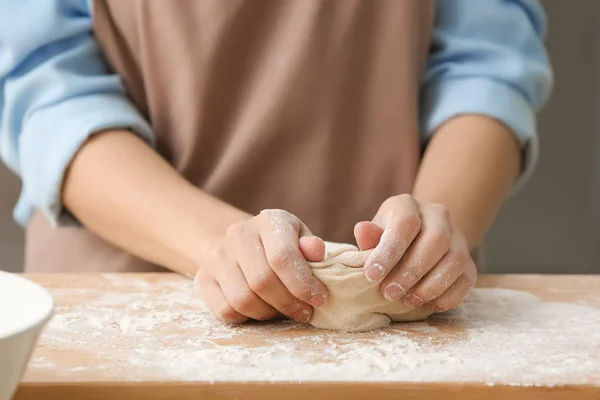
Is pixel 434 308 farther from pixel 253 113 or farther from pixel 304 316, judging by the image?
pixel 253 113

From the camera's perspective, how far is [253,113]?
81 centimetres

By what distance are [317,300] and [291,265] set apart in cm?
3

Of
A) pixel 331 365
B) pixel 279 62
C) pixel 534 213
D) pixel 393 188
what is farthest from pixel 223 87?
pixel 534 213

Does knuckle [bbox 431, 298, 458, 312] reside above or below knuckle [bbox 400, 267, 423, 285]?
below

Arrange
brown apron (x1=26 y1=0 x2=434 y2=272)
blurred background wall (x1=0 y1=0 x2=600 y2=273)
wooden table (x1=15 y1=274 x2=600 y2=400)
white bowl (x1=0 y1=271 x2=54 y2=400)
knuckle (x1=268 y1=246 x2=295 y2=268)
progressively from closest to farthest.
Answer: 1. white bowl (x1=0 y1=271 x2=54 y2=400)
2. wooden table (x1=15 y1=274 x2=600 y2=400)
3. knuckle (x1=268 y1=246 x2=295 y2=268)
4. brown apron (x1=26 y1=0 x2=434 y2=272)
5. blurred background wall (x1=0 y1=0 x2=600 y2=273)

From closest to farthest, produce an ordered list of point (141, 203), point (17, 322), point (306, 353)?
point (17, 322) < point (306, 353) < point (141, 203)

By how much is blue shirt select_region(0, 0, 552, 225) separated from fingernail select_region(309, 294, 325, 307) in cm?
31

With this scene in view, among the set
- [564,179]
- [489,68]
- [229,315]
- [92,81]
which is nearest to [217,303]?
[229,315]

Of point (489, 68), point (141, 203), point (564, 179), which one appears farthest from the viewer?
point (564, 179)

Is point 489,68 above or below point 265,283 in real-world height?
above

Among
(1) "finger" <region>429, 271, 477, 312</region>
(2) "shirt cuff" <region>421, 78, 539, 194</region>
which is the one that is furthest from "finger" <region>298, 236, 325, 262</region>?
(2) "shirt cuff" <region>421, 78, 539, 194</region>

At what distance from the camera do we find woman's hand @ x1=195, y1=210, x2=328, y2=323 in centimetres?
55

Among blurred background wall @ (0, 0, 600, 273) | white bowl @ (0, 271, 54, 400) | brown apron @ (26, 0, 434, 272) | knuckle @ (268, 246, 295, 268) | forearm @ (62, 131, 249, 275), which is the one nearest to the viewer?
white bowl @ (0, 271, 54, 400)

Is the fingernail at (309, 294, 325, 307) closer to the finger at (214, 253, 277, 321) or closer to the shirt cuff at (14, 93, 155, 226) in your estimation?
the finger at (214, 253, 277, 321)
